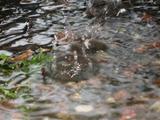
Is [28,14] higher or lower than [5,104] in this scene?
higher

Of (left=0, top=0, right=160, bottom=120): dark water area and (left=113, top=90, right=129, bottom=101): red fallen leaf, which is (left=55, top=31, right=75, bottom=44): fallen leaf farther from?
(left=113, top=90, right=129, bottom=101): red fallen leaf

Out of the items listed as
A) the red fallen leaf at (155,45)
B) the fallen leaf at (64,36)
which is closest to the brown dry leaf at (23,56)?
the fallen leaf at (64,36)

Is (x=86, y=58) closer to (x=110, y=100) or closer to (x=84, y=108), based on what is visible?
(x=110, y=100)

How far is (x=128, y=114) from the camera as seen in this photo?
3807 millimetres

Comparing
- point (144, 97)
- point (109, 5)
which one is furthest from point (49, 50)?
point (109, 5)

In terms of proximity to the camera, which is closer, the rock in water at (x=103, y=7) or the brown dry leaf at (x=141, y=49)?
the brown dry leaf at (x=141, y=49)

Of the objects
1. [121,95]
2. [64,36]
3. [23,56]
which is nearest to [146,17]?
[64,36]

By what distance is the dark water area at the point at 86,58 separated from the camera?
13.0ft

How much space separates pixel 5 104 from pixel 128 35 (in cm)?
250

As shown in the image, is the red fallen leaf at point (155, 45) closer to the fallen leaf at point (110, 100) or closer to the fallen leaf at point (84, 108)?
the fallen leaf at point (110, 100)

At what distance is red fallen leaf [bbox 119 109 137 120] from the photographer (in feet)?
12.3

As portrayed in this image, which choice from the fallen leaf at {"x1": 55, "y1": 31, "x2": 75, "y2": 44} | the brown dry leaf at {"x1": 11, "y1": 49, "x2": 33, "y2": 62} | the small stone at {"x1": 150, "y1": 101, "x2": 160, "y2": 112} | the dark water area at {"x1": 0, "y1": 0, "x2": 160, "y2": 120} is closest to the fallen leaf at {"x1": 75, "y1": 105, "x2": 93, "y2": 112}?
the dark water area at {"x1": 0, "y1": 0, "x2": 160, "y2": 120}

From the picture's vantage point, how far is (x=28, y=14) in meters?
7.02

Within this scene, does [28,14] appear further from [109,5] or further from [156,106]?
[156,106]
